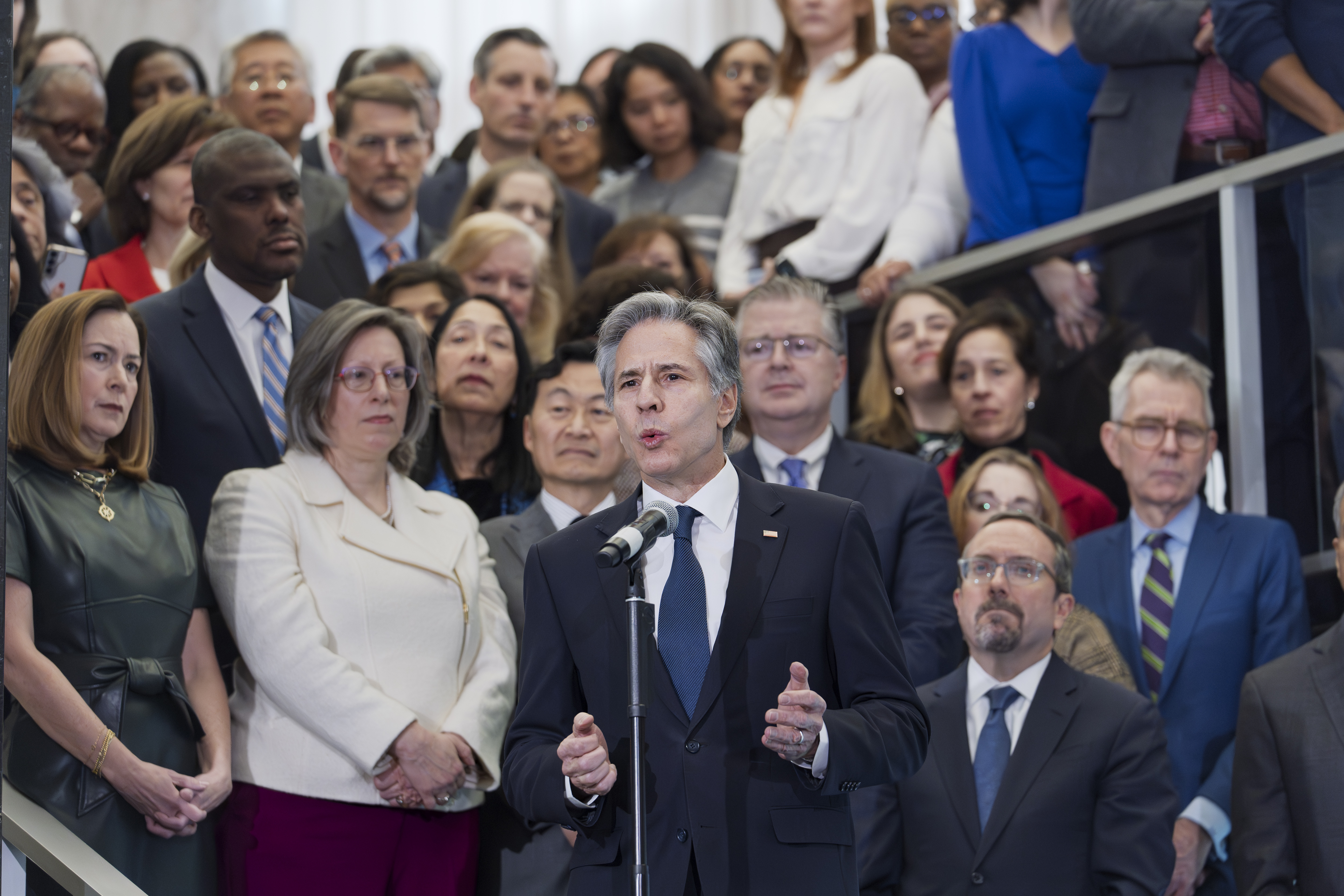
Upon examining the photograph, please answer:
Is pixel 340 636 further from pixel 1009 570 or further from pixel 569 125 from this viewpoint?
pixel 569 125

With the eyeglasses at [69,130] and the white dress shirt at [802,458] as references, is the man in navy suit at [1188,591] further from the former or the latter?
the eyeglasses at [69,130]

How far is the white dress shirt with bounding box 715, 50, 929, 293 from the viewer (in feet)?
16.8

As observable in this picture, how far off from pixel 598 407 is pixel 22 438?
1326 millimetres

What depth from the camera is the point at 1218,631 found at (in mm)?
3719

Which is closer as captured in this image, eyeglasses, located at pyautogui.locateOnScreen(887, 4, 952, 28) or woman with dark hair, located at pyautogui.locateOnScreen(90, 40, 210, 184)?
woman with dark hair, located at pyautogui.locateOnScreen(90, 40, 210, 184)

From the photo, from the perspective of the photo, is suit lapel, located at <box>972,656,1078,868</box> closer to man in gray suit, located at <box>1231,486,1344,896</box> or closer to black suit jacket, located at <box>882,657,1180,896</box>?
black suit jacket, located at <box>882,657,1180,896</box>

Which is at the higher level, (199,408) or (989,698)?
(199,408)

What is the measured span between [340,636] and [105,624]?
0.45 m

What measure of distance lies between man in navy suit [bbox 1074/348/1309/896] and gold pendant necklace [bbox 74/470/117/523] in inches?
92.4

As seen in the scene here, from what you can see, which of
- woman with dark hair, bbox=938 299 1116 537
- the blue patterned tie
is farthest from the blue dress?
the blue patterned tie

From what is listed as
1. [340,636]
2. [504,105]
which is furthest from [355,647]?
[504,105]

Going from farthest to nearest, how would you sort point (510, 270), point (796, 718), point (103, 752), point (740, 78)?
point (740, 78)
point (510, 270)
point (103, 752)
point (796, 718)

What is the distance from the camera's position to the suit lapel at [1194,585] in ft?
12.2

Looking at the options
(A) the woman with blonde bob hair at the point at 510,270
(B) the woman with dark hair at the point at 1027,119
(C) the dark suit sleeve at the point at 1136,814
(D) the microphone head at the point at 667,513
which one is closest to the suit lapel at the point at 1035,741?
(C) the dark suit sleeve at the point at 1136,814
